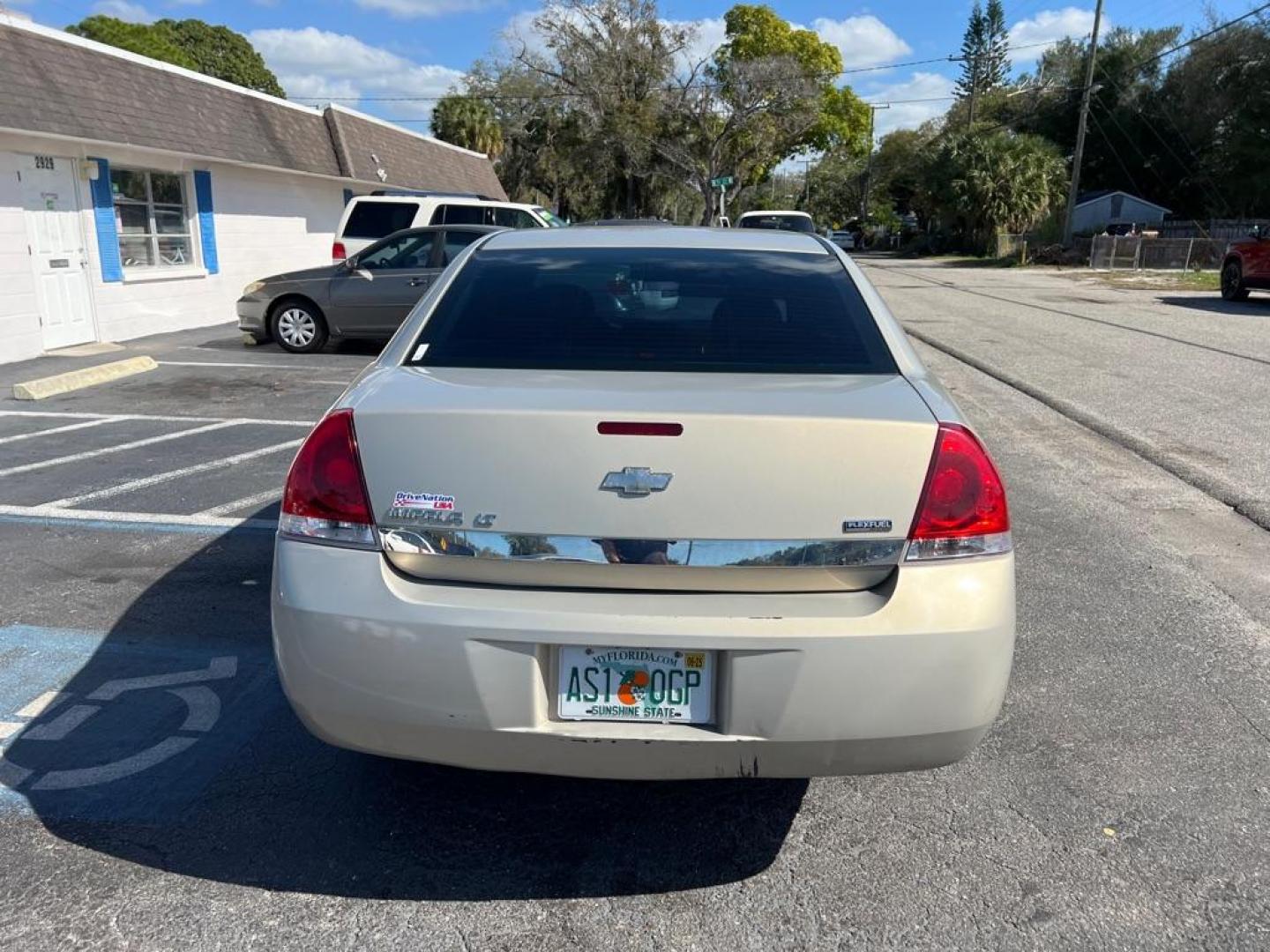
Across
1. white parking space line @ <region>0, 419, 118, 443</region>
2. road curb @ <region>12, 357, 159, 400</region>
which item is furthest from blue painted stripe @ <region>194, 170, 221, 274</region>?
white parking space line @ <region>0, 419, 118, 443</region>

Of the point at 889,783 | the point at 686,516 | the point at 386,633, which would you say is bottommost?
the point at 889,783

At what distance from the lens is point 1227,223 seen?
134 ft

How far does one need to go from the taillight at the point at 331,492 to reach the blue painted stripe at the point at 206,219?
15.7 metres

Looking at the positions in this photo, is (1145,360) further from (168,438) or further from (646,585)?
(646,585)

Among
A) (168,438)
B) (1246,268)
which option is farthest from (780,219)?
(168,438)

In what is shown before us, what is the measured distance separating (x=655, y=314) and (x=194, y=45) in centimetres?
6464

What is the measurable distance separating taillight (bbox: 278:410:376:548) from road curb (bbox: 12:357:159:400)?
864 cm

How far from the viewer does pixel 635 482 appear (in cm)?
242

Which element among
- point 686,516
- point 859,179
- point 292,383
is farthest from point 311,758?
point 859,179

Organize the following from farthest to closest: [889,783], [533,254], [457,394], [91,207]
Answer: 1. [91,207]
2. [533,254]
3. [889,783]
4. [457,394]

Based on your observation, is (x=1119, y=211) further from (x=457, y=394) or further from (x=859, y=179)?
(x=457, y=394)

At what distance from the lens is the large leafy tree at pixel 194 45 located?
50.6 m

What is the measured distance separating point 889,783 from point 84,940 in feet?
7.46

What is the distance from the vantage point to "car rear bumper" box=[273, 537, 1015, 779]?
2.38 m
